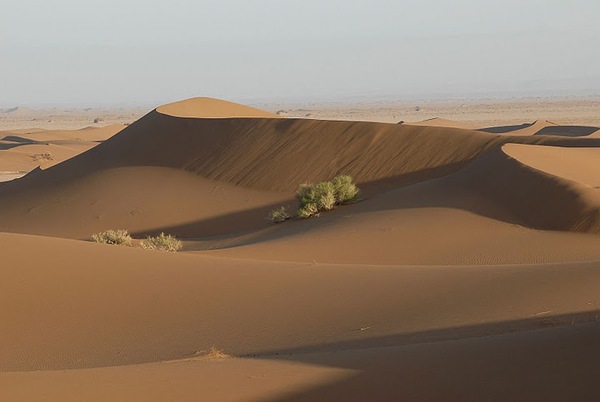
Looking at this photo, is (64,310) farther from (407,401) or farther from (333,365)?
(407,401)

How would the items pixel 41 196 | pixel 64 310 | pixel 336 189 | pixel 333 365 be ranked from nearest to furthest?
pixel 333 365 < pixel 64 310 < pixel 336 189 < pixel 41 196

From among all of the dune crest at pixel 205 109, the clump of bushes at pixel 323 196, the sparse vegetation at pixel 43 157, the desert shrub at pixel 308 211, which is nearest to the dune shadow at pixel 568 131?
the dune crest at pixel 205 109

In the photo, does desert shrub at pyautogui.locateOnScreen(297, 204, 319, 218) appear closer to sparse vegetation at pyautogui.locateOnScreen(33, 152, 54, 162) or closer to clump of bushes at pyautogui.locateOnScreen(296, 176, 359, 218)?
clump of bushes at pyautogui.locateOnScreen(296, 176, 359, 218)

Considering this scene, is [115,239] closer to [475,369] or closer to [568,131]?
[475,369]

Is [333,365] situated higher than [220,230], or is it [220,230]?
[333,365]

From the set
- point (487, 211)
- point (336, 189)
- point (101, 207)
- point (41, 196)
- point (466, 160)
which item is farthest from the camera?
point (41, 196)

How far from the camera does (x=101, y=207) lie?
31.1 m

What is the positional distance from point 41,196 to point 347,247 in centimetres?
1912

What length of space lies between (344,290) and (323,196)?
12848 millimetres

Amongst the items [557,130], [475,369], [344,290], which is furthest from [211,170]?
[557,130]

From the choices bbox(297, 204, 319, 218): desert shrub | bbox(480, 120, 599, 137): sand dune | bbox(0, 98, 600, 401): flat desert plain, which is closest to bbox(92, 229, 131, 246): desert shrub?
bbox(0, 98, 600, 401): flat desert plain

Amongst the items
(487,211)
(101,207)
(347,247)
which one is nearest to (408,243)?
(347,247)

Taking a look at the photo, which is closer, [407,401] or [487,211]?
[407,401]

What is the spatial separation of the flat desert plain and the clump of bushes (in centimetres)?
35
